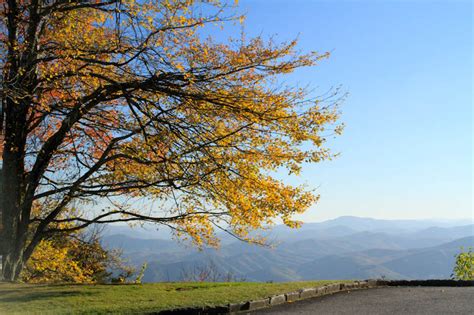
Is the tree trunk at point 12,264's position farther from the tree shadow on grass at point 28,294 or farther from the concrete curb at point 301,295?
the concrete curb at point 301,295

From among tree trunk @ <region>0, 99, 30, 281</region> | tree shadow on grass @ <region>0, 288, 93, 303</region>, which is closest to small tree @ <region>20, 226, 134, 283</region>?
tree trunk @ <region>0, 99, 30, 281</region>

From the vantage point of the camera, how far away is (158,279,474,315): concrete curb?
10735 millimetres

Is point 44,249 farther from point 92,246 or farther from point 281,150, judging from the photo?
point 281,150

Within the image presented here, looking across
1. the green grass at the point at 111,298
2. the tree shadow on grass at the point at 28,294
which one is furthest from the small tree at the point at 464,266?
the tree shadow on grass at the point at 28,294

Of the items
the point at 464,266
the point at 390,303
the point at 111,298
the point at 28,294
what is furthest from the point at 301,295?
the point at 464,266

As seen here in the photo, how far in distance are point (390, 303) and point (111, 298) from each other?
309 inches

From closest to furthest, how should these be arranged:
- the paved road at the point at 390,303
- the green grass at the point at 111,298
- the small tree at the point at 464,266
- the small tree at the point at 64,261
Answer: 1. the green grass at the point at 111,298
2. the paved road at the point at 390,303
3. the small tree at the point at 64,261
4. the small tree at the point at 464,266

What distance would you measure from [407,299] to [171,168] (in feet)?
29.6

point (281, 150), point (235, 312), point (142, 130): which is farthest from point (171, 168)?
point (235, 312)

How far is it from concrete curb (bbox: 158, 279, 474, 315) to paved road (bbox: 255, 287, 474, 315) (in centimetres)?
30

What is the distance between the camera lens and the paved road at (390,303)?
1155 centimetres

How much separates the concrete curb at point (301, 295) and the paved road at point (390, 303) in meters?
0.30

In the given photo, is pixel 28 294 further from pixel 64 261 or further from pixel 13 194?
pixel 64 261

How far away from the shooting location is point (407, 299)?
1359 centimetres
